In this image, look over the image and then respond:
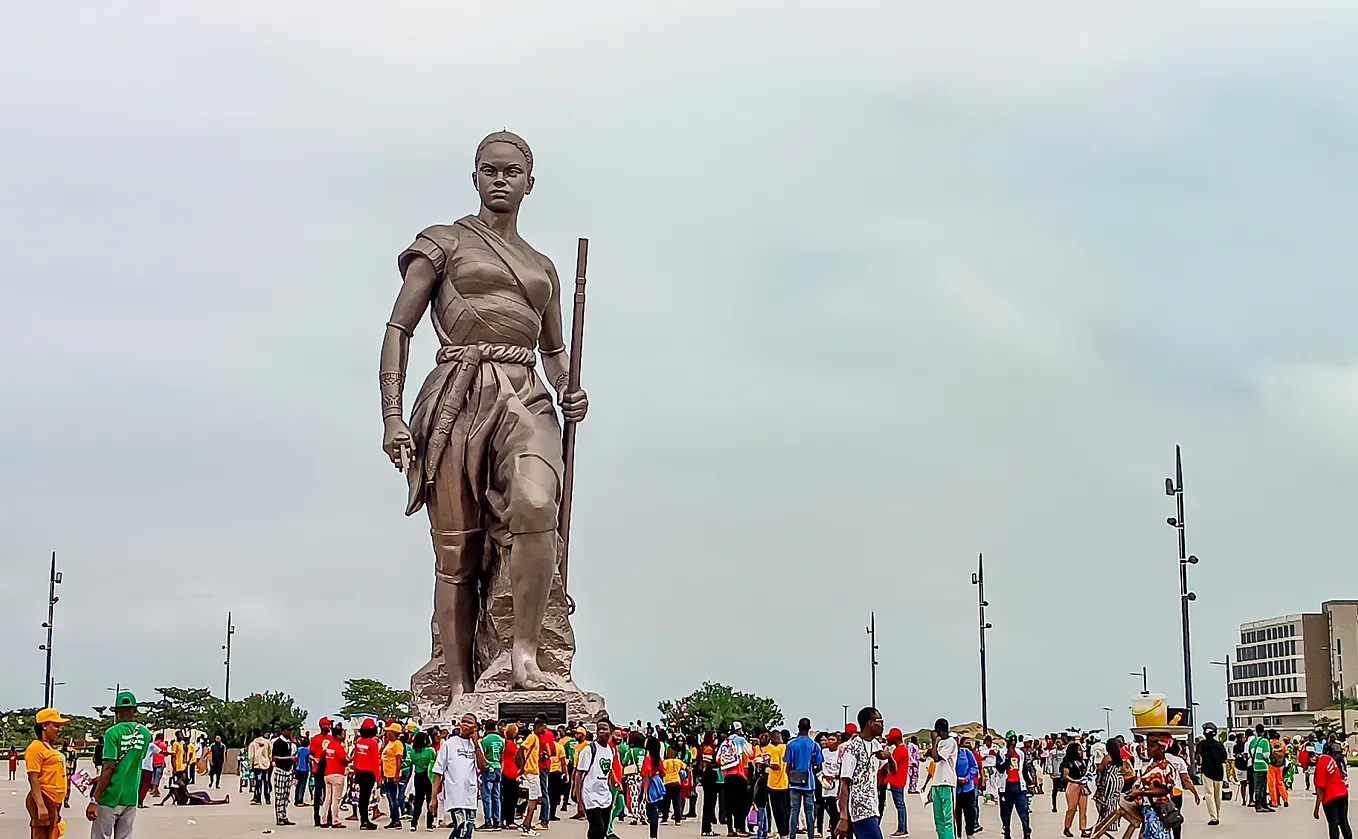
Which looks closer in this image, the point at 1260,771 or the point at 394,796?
the point at 394,796

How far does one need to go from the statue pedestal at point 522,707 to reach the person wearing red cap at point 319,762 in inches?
62.4

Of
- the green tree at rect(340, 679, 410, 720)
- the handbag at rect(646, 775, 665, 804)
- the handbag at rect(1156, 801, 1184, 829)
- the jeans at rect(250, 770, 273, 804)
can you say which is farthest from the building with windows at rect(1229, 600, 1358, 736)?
the handbag at rect(1156, 801, 1184, 829)

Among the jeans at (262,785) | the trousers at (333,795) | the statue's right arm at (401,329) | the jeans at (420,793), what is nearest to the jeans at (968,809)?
the jeans at (420,793)

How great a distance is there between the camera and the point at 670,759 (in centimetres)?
2134

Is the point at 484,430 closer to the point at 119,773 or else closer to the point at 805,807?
the point at 805,807

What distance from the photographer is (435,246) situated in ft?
75.8

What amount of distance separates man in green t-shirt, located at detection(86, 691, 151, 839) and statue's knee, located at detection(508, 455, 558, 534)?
916 centimetres

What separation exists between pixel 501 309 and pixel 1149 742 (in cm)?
1220

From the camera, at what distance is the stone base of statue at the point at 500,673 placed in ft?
73.4

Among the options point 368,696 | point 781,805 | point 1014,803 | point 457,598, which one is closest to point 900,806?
point 1014,803

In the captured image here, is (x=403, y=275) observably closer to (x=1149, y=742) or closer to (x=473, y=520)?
(x=473, y=520)

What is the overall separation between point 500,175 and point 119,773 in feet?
38.8

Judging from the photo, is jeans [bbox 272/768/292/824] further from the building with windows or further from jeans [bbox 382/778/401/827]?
the building with windows

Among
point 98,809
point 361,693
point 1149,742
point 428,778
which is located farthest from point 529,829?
point 361,693
